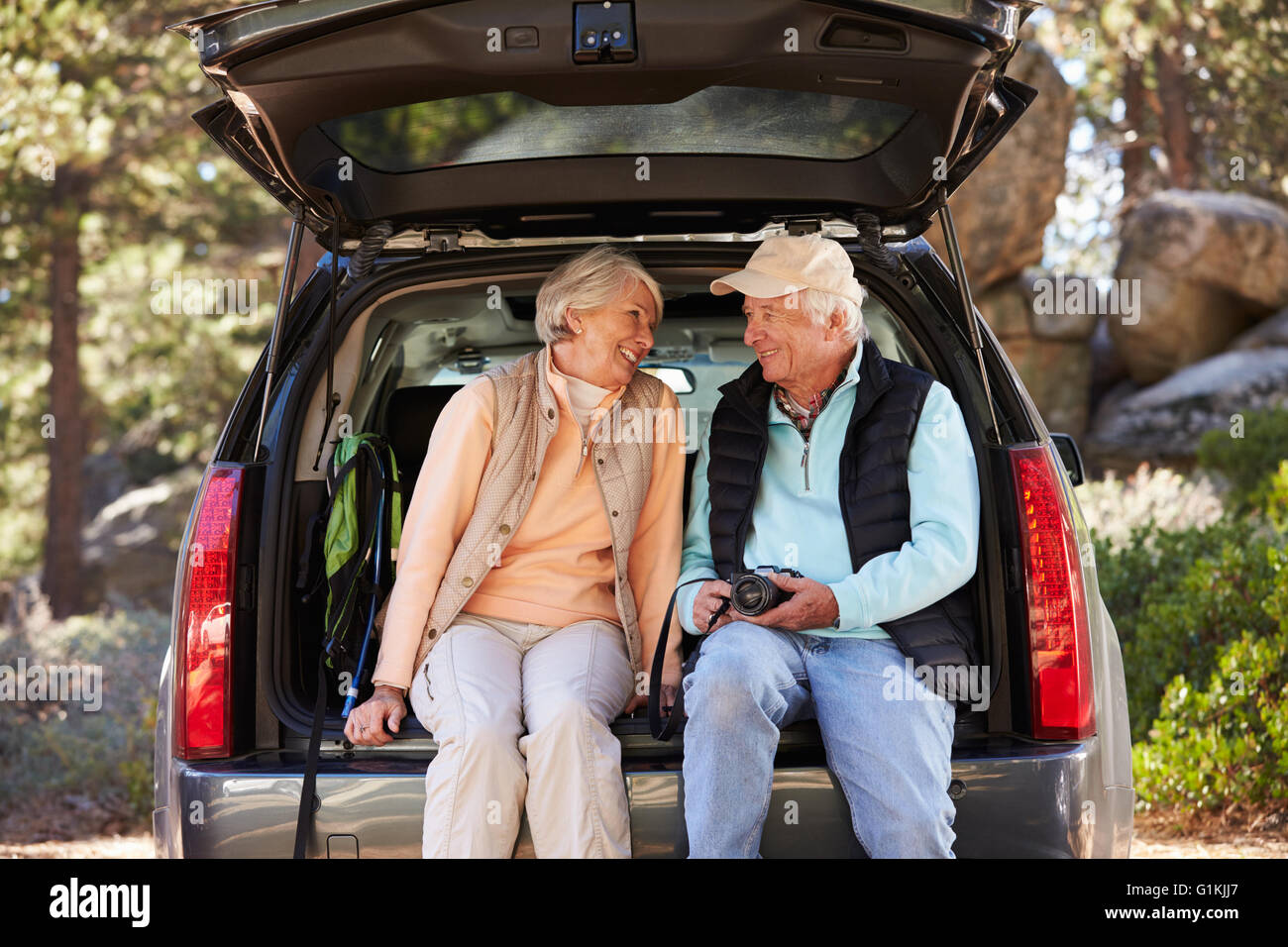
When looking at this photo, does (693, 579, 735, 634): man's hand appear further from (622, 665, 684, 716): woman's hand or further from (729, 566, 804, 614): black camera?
(622, 665, 684, 716): woman's hand

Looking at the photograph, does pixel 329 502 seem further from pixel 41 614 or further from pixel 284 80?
pixel 41 614

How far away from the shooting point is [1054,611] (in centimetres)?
258

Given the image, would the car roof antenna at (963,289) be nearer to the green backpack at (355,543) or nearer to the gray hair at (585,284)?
the gray hair at (585,284)

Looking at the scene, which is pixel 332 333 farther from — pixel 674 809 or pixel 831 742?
pixel 831 742

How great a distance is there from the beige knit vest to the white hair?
49 centimetres

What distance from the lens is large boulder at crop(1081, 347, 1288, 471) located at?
11430mm

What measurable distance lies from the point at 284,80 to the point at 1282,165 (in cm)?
1508

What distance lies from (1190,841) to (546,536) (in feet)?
9.69

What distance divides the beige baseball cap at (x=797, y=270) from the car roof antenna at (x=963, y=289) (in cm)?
25

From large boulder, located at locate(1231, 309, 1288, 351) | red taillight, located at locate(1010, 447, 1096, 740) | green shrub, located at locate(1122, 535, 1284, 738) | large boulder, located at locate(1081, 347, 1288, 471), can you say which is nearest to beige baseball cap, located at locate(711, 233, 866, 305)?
red taillight, located at locate(1010, 447, 1096, 740)

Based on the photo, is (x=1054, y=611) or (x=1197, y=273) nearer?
(x=1054, y=611)

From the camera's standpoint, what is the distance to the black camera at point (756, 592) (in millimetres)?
2699

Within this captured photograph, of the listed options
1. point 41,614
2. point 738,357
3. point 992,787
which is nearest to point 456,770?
point 992,787

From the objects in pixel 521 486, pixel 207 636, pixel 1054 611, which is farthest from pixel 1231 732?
pixel 207 636
